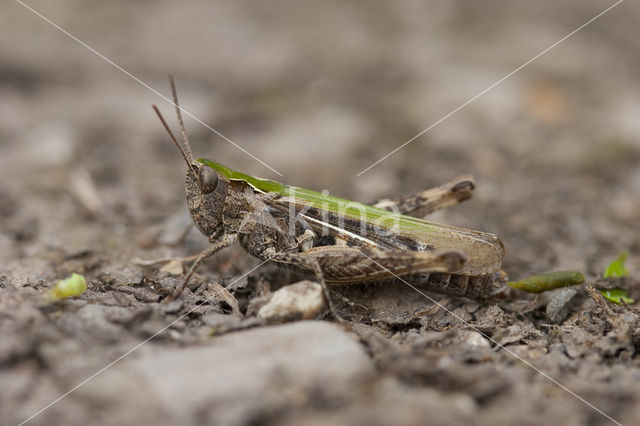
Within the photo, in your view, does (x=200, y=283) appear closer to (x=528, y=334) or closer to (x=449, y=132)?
(x=528, y=334)

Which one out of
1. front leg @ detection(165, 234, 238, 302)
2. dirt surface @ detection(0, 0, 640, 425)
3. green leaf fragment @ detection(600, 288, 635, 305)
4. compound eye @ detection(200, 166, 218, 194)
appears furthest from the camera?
compound eye @ detection(200, 166, 218, 194)

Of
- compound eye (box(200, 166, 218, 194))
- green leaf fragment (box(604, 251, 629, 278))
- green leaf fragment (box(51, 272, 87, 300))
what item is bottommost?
green leaf fragment (box(51, 272, 87, 300))

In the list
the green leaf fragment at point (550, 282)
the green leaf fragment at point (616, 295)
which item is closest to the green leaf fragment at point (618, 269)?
the green leaf fragment at point (616, 295)

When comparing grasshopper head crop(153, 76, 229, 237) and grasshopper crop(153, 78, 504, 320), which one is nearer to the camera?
grasshopper crop(153, 78, 504, 320)

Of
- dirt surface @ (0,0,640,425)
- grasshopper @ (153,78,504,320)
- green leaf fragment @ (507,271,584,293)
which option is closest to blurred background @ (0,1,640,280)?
dirt surface @ (0,0,640,425)

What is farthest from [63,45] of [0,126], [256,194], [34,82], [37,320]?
[37,320]

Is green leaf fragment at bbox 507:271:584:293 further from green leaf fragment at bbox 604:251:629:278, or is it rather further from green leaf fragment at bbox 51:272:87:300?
green leaf fragment at bbox 51:272:87:300
